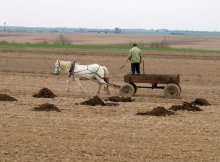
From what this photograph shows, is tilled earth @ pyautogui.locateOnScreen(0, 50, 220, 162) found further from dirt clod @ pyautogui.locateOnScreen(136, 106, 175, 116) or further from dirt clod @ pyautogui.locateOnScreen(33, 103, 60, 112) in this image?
dirt clod @ pyautogui.locateOnScreen(136, 106, 175, 116)

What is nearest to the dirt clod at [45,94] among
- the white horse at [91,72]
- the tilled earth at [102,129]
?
the tilled earth at [102,129]

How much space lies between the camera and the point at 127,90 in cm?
2398

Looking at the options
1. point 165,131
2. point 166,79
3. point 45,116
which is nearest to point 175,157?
point 165,131

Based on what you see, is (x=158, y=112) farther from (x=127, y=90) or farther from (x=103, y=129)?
(x=127, y=90)

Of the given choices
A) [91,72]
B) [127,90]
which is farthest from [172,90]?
[91,72]

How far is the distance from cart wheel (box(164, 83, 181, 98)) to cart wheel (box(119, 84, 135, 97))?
1299mm

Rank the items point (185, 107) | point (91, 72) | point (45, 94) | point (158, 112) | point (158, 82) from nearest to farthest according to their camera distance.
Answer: point (158, 112)
point (185, 107)
point (45, 94)
point (158, 82)
point (91, 72)

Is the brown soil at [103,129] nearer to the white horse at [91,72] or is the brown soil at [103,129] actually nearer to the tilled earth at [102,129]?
the tilled earth at [102,129]

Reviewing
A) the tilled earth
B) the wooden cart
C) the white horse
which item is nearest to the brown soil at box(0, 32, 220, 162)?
the tilled earth

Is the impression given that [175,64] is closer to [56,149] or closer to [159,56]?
[159,56]

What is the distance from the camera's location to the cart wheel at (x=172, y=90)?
23.9 metres

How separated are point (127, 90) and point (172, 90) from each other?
5.68ft

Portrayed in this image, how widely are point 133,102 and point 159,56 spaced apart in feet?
95.9

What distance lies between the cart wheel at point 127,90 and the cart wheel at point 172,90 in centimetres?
130
